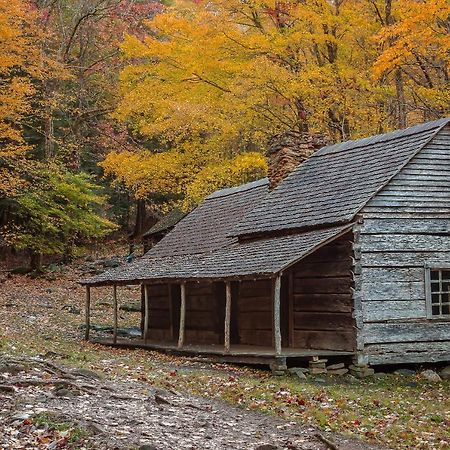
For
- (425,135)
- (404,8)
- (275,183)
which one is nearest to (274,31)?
(404,8)

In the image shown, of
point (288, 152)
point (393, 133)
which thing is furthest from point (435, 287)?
point (288, 152)

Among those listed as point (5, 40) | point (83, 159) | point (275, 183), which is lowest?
point (275, 183)

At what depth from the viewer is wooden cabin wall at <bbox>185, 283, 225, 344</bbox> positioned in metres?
21.2

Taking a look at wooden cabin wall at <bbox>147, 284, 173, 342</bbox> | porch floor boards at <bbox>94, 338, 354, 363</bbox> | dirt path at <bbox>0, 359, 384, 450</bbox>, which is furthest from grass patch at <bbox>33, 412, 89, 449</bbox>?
wooden cabin wall at <bbox>147, 284, 173, 342</bbox>

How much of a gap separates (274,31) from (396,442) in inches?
781

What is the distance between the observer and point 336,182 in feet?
64.4

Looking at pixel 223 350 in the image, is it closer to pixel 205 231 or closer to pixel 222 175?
pixel 205 231

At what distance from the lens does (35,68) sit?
30875 millimetres

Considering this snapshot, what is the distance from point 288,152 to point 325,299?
6.48 meters

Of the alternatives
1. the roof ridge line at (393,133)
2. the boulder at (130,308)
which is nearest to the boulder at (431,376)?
the roof ridge line at (393,133)

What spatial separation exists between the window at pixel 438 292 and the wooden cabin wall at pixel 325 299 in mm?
2135

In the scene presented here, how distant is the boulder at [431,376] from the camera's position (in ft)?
54.4

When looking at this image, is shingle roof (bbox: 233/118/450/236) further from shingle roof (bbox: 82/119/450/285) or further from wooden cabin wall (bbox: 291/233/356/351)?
wooden cabin wall (bbox: 291/233/356/351)

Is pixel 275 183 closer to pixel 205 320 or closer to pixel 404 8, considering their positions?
pixel 205 320
